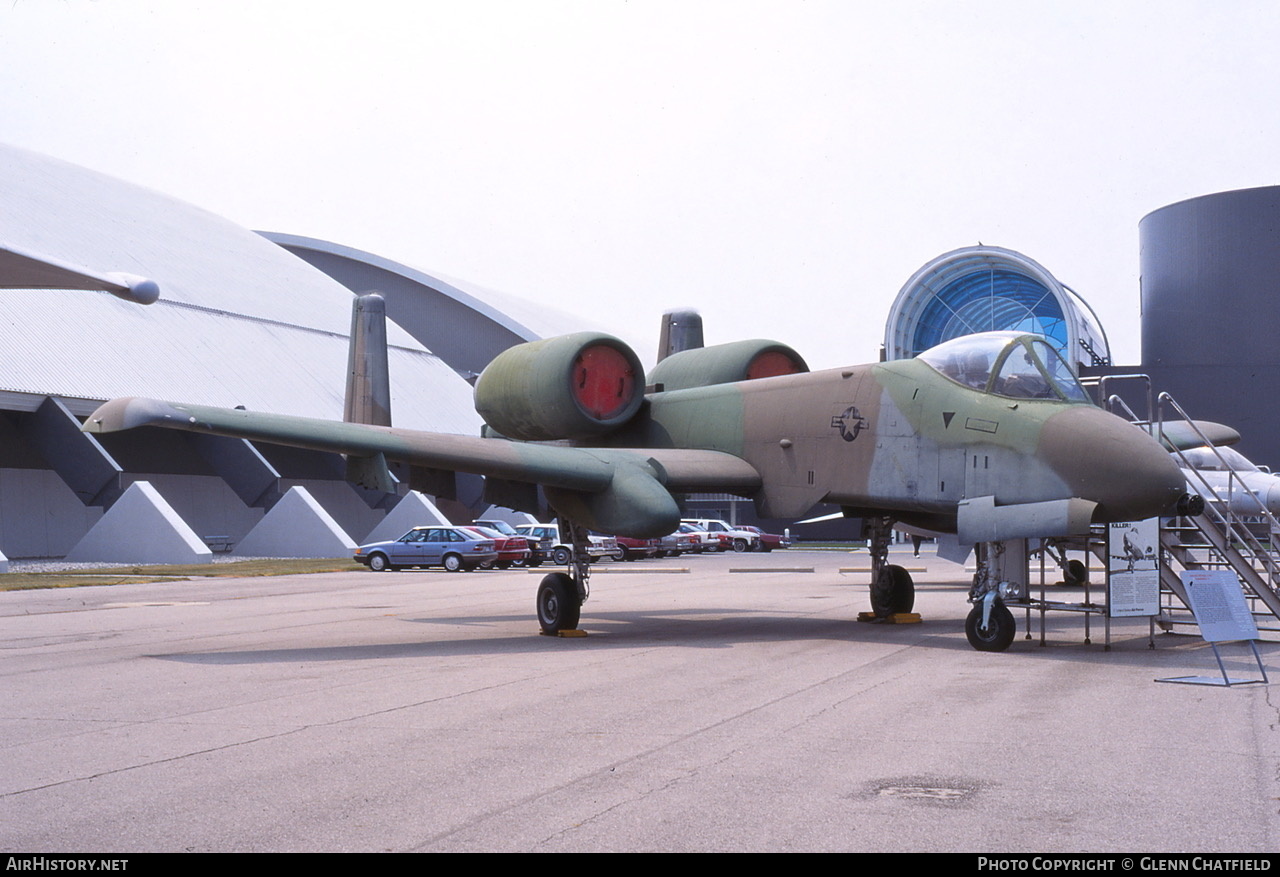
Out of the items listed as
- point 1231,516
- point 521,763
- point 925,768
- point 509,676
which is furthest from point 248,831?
point 1231,516

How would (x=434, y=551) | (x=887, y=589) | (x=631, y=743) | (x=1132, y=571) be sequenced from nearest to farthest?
(x=631, y=743)
(x=1132, y=571)
(x=887, y=589)
(x=434, y=551)

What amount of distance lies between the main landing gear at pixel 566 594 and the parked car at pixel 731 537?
39581mm

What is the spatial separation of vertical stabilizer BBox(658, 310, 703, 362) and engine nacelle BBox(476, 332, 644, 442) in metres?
3.77

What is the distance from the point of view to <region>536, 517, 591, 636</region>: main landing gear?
16.4 metres

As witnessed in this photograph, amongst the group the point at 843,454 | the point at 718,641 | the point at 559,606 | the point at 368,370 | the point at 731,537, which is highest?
the point at 368,370

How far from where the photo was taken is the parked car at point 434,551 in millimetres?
38875

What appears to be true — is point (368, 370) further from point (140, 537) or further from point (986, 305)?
point (986, 305)

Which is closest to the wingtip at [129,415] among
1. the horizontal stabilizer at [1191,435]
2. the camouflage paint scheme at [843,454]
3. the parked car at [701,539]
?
the camouflage paint scheme at [843,454]

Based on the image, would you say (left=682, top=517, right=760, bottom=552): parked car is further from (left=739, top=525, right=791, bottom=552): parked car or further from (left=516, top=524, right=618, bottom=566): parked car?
(left=516, top=524, right=618, bottom=566): parked car

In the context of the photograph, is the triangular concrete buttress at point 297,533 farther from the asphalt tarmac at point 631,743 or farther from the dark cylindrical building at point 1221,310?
the dark cylindrical building at point 1221,310

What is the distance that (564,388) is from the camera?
1755 centimetres

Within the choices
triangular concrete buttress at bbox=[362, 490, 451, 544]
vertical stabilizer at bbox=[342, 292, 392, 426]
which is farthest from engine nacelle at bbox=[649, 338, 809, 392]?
triangular concrete buttress at bbox=[362, 490, 451, 544]

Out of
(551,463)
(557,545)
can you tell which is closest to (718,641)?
(551,463)

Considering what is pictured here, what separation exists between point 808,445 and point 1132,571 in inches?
164
